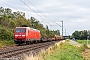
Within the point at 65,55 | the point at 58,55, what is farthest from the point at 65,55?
the point at 58,55

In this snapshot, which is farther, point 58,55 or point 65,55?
point 65,55

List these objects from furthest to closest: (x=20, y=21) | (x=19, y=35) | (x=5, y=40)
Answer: (x=20, y=21), (x=5, y=40), (x=19, y=35)

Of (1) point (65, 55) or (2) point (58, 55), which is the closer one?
(2) point (58, 55)

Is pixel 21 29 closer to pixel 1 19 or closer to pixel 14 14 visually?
pixel 1 19

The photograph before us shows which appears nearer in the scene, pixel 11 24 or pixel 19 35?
pixel 19 35

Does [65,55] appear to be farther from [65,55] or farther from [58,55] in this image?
[58,55]

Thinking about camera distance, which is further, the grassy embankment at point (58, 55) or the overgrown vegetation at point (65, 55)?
the overgrown vegetation at point (65, 55)

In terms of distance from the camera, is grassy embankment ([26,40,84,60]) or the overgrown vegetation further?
the overgrown vegetation

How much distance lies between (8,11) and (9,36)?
42.7 meters

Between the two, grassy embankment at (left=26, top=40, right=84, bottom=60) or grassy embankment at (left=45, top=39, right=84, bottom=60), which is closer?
grassy embankment at (left=26, top=40, right=84, bottom=60)

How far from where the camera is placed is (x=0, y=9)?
7094 centimetres

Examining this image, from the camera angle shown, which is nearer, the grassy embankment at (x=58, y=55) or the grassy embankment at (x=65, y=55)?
the grassy embankment at (x=58, y=55)

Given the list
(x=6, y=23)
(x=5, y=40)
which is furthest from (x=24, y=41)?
(x=6, y=23)

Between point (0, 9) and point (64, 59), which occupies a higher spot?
point (0, 9)
